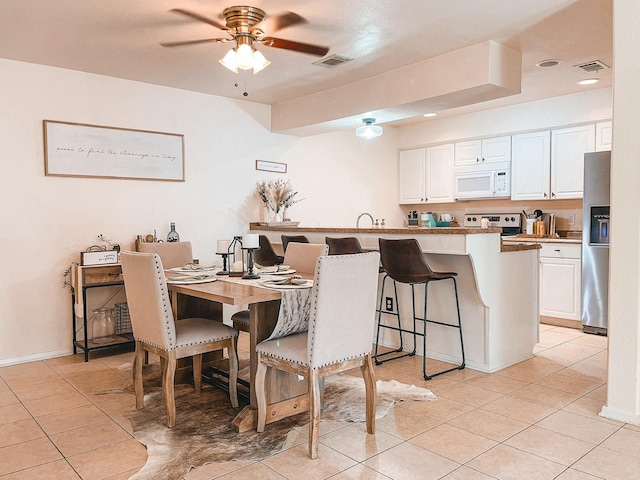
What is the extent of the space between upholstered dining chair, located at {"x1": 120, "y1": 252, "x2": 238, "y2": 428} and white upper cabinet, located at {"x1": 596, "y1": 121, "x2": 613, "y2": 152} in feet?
14.0

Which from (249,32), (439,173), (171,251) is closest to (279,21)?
(249,32)

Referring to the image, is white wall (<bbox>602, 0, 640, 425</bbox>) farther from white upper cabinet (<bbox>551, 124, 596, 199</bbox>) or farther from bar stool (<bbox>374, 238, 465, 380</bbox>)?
white upper cabinet (<bbox>551, 124, 596, 199</bbox>)

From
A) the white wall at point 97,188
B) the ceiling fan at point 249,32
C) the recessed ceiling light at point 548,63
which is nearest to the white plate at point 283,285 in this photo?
the ceiling fan at point 249,32

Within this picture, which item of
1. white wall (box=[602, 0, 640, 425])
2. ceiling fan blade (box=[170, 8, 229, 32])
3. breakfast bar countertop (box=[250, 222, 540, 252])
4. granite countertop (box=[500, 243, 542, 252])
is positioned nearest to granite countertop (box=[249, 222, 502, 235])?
breakfast bar countertop (box=[250, 222, 540, 252])

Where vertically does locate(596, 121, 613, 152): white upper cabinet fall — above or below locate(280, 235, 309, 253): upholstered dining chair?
above

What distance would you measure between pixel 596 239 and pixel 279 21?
11.3 feet

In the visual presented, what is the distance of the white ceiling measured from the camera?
297 cm

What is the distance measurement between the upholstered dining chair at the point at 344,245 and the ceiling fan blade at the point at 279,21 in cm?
162

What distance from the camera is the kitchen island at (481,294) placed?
3494mm

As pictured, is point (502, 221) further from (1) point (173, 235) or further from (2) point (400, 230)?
(1) point (173, 235)

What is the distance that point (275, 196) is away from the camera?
5.41 meters

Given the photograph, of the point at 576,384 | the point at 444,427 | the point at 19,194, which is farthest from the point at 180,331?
the point at 576,384

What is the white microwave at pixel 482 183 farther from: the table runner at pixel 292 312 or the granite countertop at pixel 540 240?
the table runner at pixel 292 312

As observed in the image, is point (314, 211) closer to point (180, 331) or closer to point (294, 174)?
point (294, 174)
